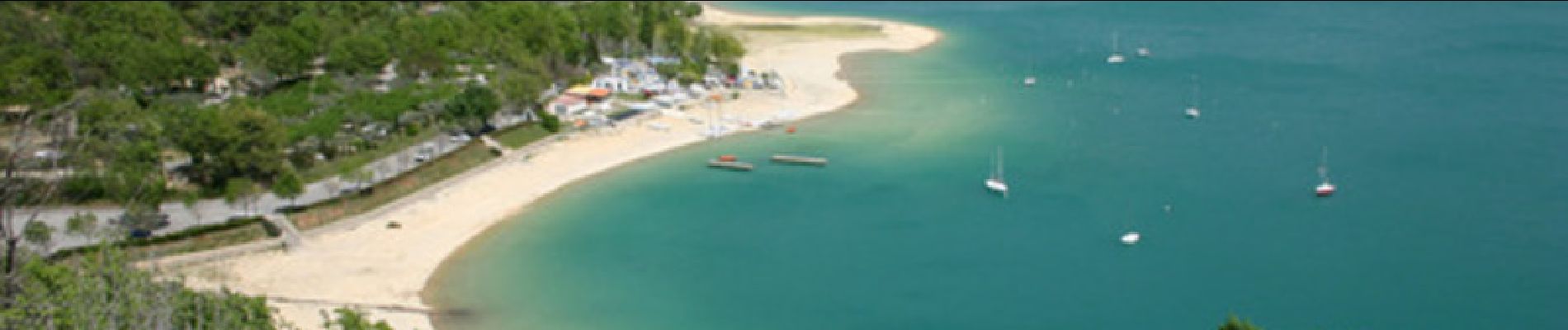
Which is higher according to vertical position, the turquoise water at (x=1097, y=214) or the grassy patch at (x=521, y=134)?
the grassy patch at (x=521, y=134)

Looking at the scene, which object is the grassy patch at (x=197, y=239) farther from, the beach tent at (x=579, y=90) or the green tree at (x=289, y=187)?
the beach tent at (x=579, y=90)

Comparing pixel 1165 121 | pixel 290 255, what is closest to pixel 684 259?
pixel 290 255

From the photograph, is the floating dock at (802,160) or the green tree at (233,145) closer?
the green tree at (233,145)

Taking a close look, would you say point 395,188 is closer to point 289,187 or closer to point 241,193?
point 289,187

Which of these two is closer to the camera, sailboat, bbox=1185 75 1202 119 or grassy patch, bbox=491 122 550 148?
grassy patch, bbox=491 122 550 148

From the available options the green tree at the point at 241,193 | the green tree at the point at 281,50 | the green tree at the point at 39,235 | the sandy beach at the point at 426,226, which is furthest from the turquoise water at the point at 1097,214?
the green tree at the point at 281,50

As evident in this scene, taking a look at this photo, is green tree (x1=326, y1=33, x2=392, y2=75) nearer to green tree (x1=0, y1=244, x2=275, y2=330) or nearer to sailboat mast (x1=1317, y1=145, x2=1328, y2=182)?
green tree (x1=0, y1=244, x2=275, y2=330)

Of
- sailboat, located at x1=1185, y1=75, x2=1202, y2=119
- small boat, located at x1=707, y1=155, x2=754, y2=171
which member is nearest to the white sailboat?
sailboat, located at x1=1185, y1=75, x2=1202, y2=119
